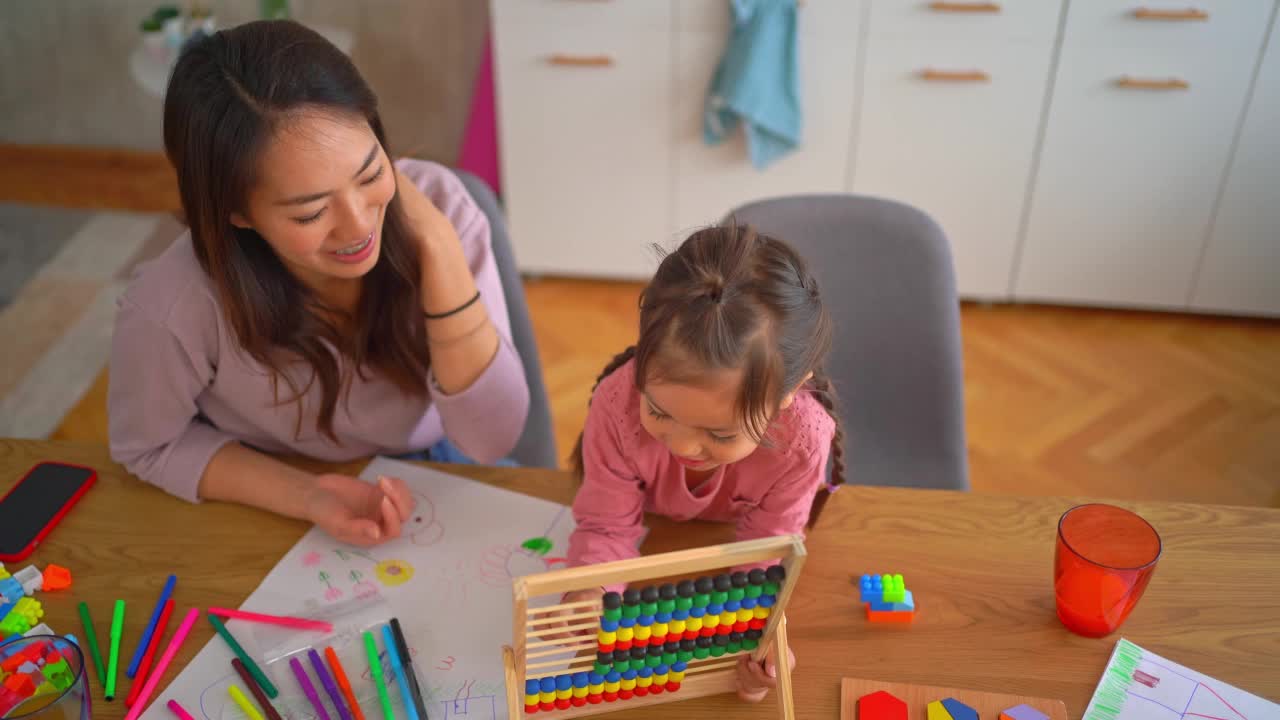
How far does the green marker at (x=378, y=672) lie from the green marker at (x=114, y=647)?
0.75ft

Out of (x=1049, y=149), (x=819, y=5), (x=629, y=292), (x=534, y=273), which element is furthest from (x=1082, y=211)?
(x=534, y=273)

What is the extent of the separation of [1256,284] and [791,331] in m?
2.47

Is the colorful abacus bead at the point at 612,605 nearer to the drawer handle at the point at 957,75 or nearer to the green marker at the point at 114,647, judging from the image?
the green marker at the point at 114,647

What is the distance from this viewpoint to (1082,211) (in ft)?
9.04

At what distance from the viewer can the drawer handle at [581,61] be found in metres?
2.69

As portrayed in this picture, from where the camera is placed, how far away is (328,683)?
0.94 metres

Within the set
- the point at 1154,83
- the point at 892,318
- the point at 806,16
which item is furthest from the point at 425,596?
the point at 1154,83

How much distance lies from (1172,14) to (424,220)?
209 cm

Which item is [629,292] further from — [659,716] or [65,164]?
[659,716]

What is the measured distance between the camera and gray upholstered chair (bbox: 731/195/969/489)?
1.42m

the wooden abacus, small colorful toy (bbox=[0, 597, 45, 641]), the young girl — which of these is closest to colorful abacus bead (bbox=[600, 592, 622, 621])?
the wooden abacus

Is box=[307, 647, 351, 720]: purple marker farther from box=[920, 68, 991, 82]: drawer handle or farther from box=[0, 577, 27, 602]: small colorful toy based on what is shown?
box=[920, 68, 991, 82]: drawer handle

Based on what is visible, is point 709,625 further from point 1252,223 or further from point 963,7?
point 1252,223

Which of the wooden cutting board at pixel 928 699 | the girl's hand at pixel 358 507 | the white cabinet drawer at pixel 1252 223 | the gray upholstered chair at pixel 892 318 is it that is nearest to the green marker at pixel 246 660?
the girl's hand at pixel 358 507
